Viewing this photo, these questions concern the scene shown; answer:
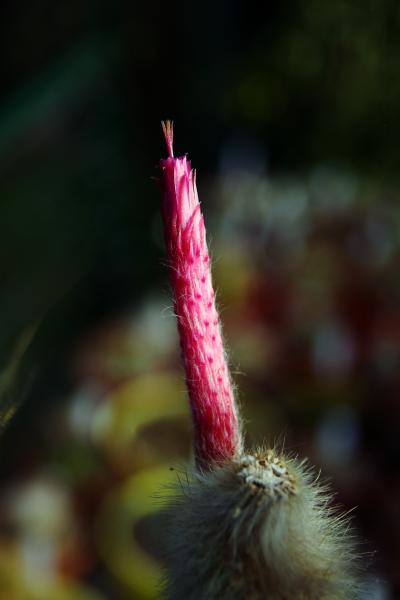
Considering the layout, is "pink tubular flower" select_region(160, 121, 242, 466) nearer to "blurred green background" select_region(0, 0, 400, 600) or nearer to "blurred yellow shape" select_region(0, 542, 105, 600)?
"blurred green background" select_region(0, 0, 400, 600)

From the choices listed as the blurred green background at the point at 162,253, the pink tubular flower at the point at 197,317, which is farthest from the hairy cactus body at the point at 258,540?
the blurred green background at the point at 162,253

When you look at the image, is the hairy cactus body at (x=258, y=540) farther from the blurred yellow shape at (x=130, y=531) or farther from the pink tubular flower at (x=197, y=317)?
the blurred yellow shape at (x=130, y=531)

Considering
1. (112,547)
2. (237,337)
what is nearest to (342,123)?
(237,337)

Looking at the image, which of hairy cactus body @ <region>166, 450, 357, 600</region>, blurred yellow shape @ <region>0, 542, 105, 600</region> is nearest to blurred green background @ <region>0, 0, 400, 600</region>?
blurred yellow shape @ <region>0, 542, 105, 600</region>

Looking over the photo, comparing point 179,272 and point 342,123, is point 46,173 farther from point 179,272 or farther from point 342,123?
point 179,272

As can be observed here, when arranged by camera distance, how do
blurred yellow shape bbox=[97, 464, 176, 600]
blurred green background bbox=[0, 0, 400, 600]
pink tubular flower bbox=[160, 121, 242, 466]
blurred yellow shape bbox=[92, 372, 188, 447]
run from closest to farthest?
pink tubular flower bbox=[160, 121, 242, 466], blurred yellow shape bbox=[97, 464, 176, 600], blurred green background bbox=[0, 0, 400, 600], blurred yellow shape bbox=[92, 372, 188, 447]

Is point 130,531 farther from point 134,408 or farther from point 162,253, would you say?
point 162,253
